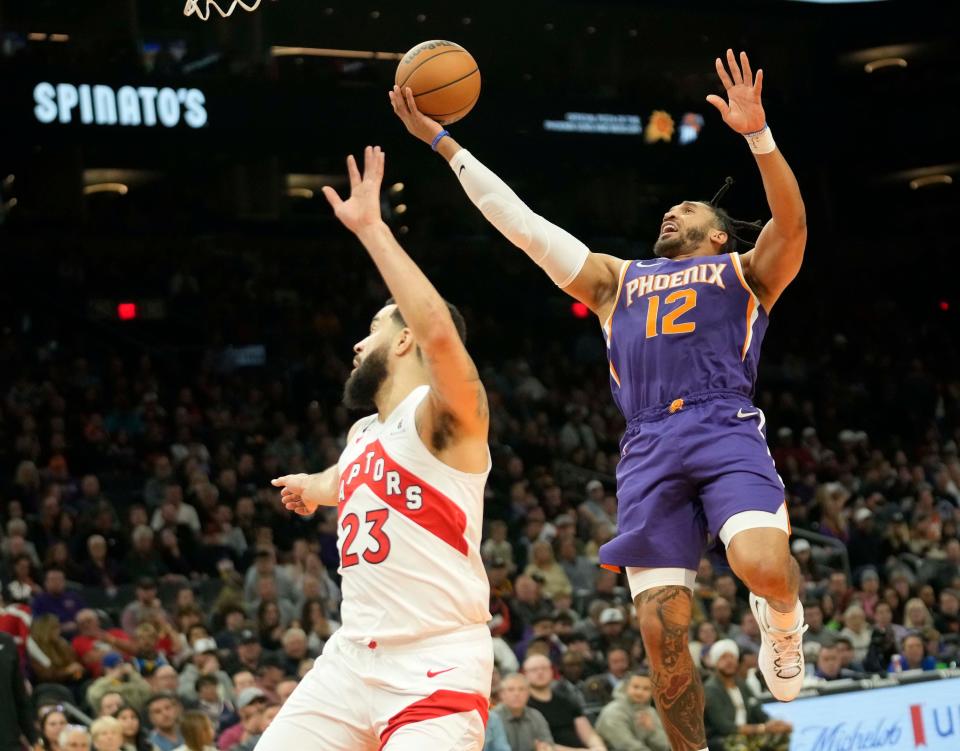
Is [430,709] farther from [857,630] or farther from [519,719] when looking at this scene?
[857,630]

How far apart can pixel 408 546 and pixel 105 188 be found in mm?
24166

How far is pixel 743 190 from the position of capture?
31578 millimetres

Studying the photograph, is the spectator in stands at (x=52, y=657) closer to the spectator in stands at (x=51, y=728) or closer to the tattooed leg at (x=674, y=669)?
the spectator in stands at (x=51, y=728)

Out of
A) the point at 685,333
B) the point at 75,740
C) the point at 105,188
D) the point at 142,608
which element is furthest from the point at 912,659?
the point at 105,188

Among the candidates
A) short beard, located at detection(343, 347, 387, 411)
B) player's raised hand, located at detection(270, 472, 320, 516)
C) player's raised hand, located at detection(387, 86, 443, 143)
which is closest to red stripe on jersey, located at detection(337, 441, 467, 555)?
short beard, located at detection(343, 347, 387, 411)

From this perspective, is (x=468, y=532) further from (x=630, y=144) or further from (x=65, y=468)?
(x=630, y=144)

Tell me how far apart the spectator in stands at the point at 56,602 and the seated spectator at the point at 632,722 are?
4813 millimetres

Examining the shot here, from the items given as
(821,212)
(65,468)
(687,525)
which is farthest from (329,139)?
(687,525)

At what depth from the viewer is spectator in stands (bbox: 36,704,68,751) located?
10.0 m

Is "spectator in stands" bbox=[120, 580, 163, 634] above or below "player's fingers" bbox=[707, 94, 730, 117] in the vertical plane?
below

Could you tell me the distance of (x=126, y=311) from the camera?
A: 23344mm

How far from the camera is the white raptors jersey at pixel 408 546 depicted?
15.8ft

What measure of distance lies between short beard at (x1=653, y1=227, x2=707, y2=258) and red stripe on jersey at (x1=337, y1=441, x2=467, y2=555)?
1.97 meters

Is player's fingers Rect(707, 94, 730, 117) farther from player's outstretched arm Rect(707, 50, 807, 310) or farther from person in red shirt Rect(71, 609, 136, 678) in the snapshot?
person in red shirt Rect(71, 609, 136, 678)
